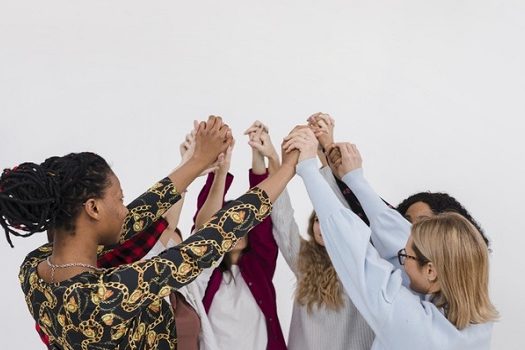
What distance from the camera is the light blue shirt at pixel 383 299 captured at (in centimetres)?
148

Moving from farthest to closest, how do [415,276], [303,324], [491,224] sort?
1. [491,224]
2. [303,324]
3. [415,276]

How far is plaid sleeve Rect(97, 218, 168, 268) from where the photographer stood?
179 centimetres

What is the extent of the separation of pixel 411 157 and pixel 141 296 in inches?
86.0

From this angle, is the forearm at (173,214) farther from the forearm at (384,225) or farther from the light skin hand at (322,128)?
the forearm at (384,225)

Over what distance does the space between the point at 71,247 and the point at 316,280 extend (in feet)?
2.55

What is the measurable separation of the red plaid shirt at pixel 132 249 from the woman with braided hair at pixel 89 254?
0.20 metres

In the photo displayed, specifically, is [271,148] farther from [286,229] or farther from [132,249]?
[132,249]

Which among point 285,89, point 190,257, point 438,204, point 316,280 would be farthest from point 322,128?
point 285,89

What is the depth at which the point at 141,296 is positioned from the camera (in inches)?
56.0

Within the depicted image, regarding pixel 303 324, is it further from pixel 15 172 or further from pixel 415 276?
pixel 15 172

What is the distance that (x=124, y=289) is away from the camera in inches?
55.6

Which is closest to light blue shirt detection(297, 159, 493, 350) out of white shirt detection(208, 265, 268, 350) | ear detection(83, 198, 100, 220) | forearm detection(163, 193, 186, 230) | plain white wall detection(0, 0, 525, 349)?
ear detection(83, 198, 100, 220)

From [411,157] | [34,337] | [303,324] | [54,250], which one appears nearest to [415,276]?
[303,324]

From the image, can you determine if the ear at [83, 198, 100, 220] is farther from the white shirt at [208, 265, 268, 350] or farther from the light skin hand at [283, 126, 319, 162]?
the white shirt at [208, 265, 268, 350]
